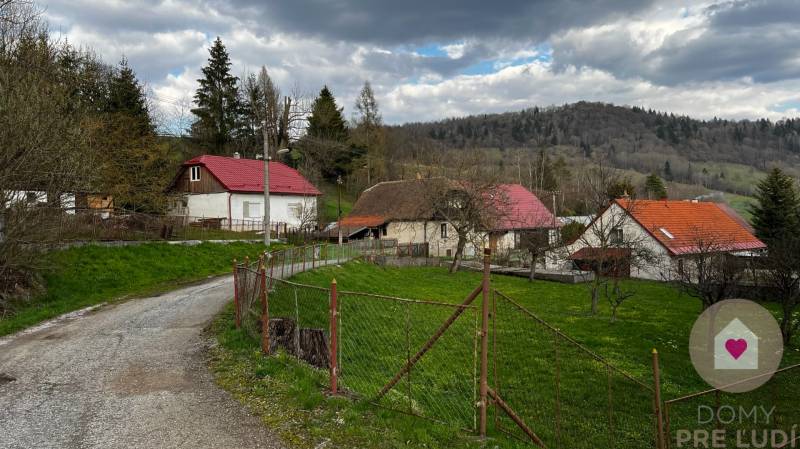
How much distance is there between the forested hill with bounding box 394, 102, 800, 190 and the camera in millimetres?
154875

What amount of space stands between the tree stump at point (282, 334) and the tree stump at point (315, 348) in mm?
272

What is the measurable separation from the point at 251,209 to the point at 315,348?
1351 inches

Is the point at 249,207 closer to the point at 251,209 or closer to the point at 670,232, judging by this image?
the point at 251,209

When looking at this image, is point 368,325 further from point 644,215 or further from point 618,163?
point 618,163

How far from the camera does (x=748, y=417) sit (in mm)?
7766

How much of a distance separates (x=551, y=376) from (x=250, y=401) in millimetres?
6840

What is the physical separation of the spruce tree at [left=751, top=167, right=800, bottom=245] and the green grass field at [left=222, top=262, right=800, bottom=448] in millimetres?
24065

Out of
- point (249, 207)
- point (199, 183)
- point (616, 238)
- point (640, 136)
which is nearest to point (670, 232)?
point (616, 238)

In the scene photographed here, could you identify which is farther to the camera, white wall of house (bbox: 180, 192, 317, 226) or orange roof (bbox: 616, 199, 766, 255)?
white wall of house (bbox: 180, 192, 317, 226)

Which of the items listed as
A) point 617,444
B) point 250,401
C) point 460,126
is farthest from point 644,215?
point 460,126

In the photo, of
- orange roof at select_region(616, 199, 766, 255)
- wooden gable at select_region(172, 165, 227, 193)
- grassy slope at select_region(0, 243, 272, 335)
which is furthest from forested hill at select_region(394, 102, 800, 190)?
grassy slope at select_region(0, 243, 272, 335)

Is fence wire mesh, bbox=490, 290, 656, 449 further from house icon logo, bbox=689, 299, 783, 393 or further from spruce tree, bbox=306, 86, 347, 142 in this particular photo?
spruce tree, bbox=306, 86, 347, 142

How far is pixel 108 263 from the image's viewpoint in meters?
19.7

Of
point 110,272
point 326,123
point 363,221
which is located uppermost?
point 326,123
